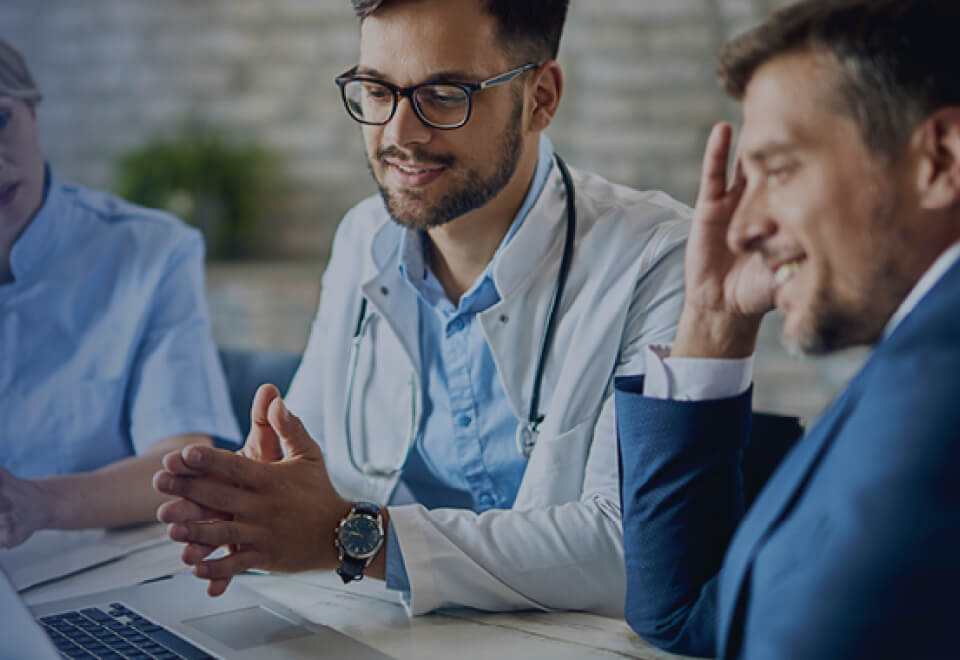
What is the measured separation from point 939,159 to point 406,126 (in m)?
0.84

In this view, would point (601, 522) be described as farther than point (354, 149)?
No

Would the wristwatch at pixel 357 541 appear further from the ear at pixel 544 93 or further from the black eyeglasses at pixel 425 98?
the ear at pixel 544 93

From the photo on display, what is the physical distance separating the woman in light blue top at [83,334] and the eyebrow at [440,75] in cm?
56

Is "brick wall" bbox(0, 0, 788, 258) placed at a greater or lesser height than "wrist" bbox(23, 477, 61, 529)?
greater

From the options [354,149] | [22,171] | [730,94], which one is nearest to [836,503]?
[730,94]

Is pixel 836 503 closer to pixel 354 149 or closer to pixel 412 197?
pixel 412 197

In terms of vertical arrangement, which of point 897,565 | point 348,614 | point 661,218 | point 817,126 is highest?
point 817,126

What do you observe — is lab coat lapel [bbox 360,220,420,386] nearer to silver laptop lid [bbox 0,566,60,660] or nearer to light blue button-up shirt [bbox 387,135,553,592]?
light blue button-up shirt [bbox 387,135,553,592]

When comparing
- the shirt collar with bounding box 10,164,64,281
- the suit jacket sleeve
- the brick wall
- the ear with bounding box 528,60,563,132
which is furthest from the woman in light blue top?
the brick wall

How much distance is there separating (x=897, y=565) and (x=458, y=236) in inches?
41.8

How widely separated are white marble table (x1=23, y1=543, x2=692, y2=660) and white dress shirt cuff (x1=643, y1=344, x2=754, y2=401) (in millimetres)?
265

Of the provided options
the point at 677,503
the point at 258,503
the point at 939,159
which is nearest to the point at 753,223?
the point at 939,159

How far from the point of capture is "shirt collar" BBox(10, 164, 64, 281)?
64.9 inches

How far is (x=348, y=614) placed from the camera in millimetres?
1063
